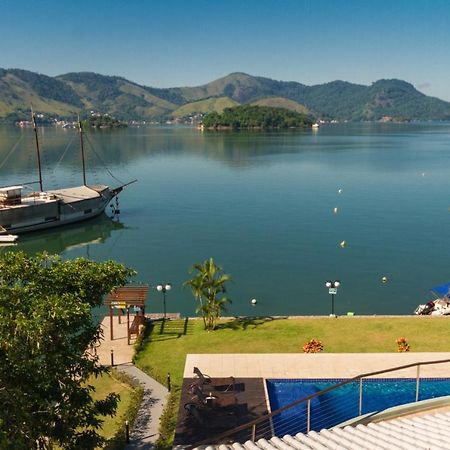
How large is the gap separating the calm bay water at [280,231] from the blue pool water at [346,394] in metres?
16.3

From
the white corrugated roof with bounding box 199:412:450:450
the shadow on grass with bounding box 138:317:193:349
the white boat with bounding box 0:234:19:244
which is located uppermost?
the white corrugated roof with bounding box 199:412:450:450

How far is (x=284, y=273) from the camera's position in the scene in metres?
48.0

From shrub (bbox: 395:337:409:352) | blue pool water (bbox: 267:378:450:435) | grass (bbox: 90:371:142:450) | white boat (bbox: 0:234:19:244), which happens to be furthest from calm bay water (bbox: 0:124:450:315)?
blue pool water (bbox: 267:378:450:435)

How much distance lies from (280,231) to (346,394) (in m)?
43.1

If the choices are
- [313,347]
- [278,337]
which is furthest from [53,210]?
[313,347]

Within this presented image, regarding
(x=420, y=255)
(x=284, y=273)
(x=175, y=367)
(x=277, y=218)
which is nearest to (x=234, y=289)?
(x=284, y=273)

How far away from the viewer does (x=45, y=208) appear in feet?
222

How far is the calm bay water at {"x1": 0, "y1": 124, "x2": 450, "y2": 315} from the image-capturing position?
43.5 m

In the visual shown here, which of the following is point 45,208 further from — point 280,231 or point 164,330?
point 164,330

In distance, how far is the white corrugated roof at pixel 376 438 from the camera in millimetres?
12633

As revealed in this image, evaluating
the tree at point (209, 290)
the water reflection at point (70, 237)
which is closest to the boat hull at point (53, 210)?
the water reflection at point (70, 237)

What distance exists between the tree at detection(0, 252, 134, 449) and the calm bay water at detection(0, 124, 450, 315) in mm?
25738

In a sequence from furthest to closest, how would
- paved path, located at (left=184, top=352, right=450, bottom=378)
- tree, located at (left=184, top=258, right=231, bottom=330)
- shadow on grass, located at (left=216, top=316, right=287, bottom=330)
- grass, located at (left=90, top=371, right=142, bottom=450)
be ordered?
shadow on grass, located at (left=216, top=316, right=287, bottom=330) → tree, located at (left=184, top=258, right=231, bottom=330) → paved path, located at (left=184, top=352, right=450, bottom=378) → grass, located at (left=90, top=371, right=142, bottom=450)

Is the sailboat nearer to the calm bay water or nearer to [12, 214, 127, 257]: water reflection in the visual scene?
[12, 214, 127, 257]: water reflection
